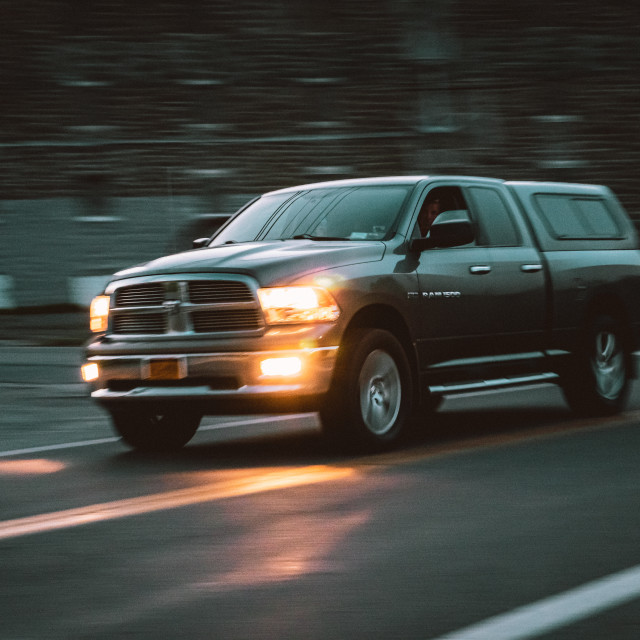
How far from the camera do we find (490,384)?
1048 centimetres

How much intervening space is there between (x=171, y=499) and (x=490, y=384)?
11.6 feet

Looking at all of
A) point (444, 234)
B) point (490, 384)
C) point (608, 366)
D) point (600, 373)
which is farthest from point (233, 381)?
point (608, 366)

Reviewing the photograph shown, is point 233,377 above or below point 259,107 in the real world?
below

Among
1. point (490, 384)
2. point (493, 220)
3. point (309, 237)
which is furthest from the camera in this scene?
point (493, 220)

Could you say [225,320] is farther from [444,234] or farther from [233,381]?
[444,234]

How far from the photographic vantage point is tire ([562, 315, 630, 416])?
11461 mm

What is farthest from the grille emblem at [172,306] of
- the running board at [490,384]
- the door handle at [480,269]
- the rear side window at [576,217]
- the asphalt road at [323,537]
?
the rear side window at [576,217]

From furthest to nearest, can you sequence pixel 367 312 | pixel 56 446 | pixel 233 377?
1. pixel 56 446
2. pixel 367 312
3. pixel 233 377

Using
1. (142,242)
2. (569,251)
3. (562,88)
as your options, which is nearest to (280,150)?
(142,242)

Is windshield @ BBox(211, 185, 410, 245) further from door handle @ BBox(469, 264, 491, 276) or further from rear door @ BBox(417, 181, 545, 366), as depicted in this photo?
door handle @ BBox(469, 264, 491, 276)

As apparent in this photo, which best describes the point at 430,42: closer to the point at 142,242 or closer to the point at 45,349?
the point at 142,242

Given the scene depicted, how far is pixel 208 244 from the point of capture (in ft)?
35.2

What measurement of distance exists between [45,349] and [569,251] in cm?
981

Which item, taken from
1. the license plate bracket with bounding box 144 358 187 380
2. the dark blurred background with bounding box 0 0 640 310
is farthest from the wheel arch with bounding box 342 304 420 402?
the dark blurred background with bounding box 0 0 640 310
